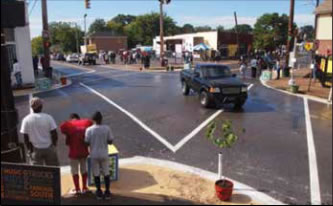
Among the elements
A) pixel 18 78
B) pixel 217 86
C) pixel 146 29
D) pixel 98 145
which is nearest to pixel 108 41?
pixel 146 29

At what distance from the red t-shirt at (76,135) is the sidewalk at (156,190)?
0.77 meters

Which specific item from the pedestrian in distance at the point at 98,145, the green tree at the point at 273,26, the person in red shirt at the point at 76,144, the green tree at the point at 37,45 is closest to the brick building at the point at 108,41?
the green tree at the point at 37,45

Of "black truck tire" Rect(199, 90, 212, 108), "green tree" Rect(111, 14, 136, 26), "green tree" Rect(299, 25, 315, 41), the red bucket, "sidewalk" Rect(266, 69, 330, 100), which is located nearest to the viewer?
the red bucket

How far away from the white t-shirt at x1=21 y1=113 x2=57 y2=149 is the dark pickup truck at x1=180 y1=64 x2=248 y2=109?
919cm

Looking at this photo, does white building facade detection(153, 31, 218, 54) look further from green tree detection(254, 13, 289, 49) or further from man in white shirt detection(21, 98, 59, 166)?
man in white shirt detection(21, 98, 59, 166)

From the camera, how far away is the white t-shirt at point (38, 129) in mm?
5801

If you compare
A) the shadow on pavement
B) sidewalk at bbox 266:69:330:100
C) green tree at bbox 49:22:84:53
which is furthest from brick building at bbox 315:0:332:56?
green tree at bbox 49:22:84:53

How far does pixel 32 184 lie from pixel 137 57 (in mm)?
45374

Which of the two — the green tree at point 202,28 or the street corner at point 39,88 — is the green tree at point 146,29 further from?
the street corner at point 39,88

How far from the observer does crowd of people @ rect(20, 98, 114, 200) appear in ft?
19.2

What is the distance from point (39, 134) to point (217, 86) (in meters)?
9.38

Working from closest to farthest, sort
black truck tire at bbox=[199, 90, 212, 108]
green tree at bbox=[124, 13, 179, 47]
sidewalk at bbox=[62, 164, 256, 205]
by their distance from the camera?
sidewalk at bbox=[62, 164, 256, 205] < black truck tire at bbox=[199, 90, 212, 108] < green tree at bbox=[124, 13, 179, 47]

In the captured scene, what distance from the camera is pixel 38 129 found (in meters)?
5.83

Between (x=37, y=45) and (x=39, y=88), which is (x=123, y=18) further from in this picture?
(x=39, y=88)
